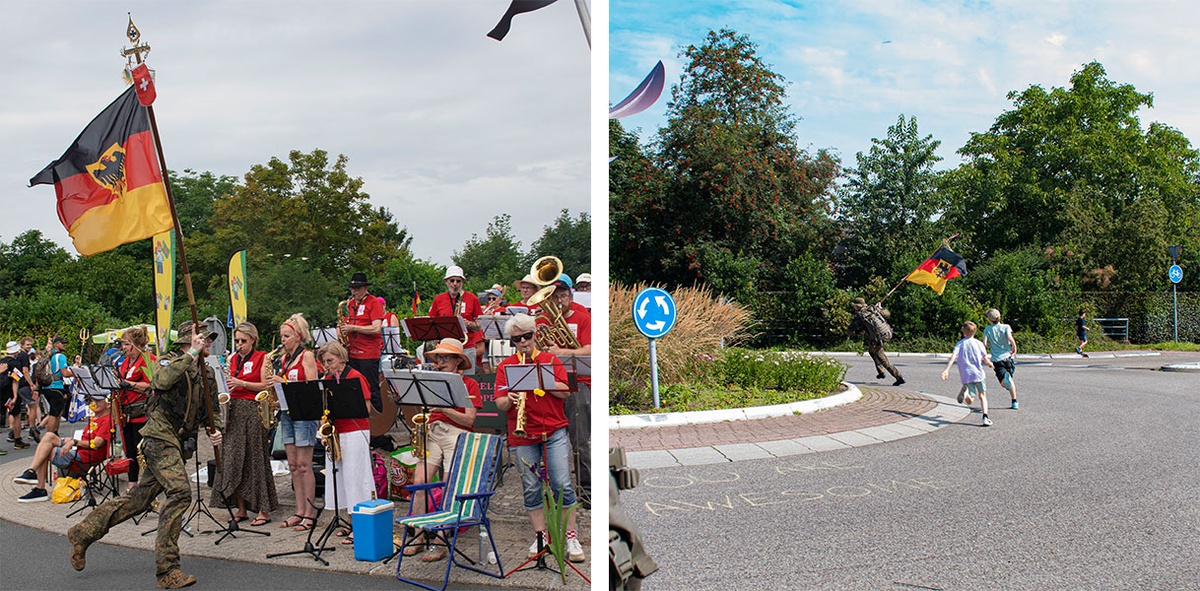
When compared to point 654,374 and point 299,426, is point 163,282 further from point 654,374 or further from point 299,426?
point 654,374

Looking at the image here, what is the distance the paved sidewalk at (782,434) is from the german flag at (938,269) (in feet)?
20.9

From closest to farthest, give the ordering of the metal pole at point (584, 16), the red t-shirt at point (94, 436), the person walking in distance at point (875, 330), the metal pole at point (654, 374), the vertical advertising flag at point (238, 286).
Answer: the metal pole at point (584, 16) → the red t-shirt at point (94, 436) → the vertical advertising flag at point (238, 286) → the metal pole at point (654, 374) → the person walking in distance at point (875, 330)

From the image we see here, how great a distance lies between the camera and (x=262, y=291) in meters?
21.7

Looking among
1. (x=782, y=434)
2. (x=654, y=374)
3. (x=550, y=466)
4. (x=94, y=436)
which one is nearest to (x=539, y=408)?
(x=550, y=466)

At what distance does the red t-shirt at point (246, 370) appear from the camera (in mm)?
6094

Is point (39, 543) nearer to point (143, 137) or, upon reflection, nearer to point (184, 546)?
point (184, 546)

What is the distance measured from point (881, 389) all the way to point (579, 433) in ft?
29.8

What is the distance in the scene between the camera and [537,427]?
4.68 m

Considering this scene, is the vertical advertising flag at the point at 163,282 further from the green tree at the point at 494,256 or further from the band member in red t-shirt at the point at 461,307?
the green tree at the point at 494,256

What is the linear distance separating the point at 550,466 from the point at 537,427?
0.73 feet

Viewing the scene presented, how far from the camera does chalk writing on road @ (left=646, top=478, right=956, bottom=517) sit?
6074 mm

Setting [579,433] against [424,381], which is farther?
[579,433]

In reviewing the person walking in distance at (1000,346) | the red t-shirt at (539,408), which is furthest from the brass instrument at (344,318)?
the person walking in distance at (1000,346)

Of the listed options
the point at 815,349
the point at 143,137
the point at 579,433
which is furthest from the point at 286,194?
the point at 579,433
